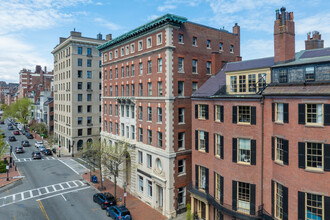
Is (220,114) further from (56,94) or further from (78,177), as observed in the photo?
(56,94)

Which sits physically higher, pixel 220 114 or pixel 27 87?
pixel 27 87

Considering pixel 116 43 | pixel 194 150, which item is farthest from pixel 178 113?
pixel 116 43

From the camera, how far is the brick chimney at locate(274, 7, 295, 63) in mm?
21422

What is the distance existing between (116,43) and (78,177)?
26.0 meters

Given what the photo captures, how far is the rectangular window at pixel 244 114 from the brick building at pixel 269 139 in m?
0.09

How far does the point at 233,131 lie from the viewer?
2316 cm

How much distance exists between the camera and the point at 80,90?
217 ft

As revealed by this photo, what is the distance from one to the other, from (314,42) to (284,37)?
7.78m

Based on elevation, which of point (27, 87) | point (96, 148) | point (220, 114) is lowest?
point (96, 148)

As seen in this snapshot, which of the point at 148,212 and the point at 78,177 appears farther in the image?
the point at 78,177

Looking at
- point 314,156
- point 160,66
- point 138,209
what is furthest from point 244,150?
point 138,209

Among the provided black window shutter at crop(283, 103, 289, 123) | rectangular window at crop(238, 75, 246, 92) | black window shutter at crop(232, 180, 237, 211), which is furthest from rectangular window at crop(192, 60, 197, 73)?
black window shutter at crop(232, 180, 237, 211)

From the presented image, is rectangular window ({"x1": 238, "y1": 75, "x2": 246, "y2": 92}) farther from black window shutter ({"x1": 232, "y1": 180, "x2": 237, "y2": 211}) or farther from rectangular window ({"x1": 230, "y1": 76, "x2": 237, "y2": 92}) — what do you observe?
black window shutter ({"x1": 232, "y1": 180, "x2": 237, "y2": 211})

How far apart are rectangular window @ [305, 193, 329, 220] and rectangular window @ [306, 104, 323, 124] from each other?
529cm
